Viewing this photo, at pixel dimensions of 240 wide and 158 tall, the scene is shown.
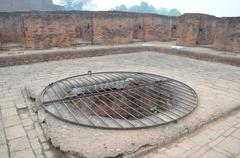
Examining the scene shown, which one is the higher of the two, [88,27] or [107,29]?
[88,27]

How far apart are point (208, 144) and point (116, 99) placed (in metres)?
2.39

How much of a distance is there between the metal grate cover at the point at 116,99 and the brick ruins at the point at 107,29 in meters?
5.10

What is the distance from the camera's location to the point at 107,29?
1180 cm

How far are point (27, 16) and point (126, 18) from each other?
5474 mm

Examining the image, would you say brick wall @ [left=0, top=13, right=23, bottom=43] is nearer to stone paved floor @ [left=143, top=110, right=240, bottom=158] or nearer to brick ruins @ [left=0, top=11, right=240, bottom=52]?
brick ruins @ [left=0, top=11, right=240, bottom=52]

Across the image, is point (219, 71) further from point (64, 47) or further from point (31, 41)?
point (31, 41)

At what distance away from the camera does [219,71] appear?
7336 mm

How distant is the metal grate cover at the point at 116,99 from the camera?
354cm

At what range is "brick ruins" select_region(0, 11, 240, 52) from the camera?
9781mm

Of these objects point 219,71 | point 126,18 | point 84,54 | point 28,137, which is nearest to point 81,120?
point 28,137

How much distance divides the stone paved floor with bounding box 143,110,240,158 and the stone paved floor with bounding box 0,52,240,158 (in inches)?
0.6

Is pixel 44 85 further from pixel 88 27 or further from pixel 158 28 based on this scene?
pixel 158 28

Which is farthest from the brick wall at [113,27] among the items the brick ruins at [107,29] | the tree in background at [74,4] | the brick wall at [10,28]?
the tree in background at [74,4]

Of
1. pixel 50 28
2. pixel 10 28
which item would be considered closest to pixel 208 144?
pixel 50 28
